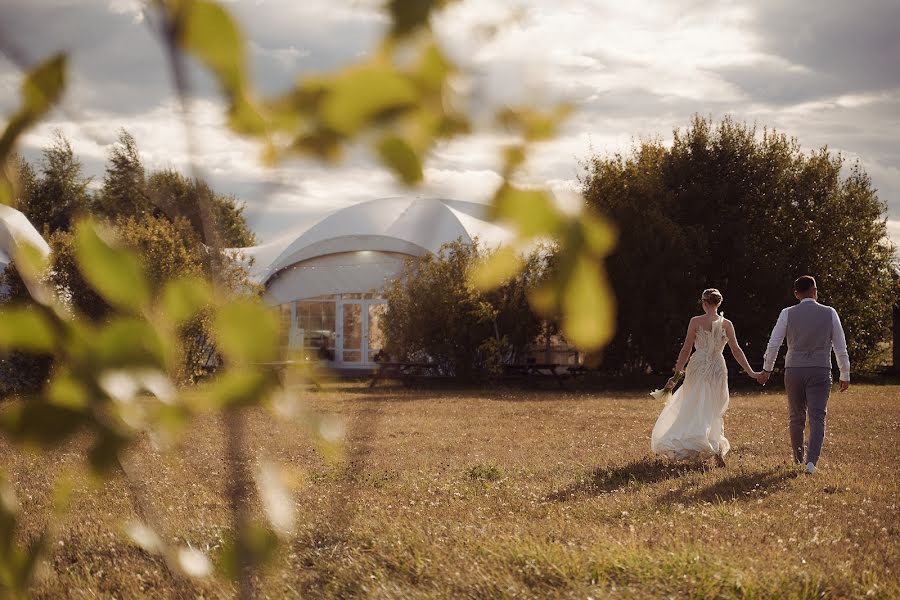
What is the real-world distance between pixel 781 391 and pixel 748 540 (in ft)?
62.5

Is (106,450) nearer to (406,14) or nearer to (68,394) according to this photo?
(68,394)

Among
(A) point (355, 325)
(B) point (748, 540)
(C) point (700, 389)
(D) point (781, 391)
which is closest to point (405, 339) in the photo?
(A) point (355, 325)

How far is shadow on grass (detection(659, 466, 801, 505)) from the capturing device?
287 inches

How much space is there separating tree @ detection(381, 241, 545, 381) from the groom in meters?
15.4

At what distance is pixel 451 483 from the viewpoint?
8078mm

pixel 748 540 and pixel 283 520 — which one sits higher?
pixel 283 520

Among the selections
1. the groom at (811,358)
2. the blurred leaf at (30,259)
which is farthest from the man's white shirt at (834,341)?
the blurred leaf at (30,259)

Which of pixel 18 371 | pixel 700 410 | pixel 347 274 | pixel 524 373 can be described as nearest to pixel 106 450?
pixel 700 410

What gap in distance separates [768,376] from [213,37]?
9.24 meters

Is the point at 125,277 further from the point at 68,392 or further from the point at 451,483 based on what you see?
the point at 451,483

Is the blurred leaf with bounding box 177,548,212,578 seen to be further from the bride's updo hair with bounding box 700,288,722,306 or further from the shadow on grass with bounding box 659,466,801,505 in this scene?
the bride's updo hair with bounding box 700,288,722,306

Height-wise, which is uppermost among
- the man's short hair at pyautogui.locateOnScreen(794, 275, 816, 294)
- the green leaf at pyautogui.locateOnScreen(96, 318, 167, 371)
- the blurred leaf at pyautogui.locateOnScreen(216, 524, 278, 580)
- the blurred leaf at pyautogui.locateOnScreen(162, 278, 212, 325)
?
the man's short hair at pyautogui.locateOnScreen(794, 275, 816, 294)

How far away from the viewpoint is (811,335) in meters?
8.79

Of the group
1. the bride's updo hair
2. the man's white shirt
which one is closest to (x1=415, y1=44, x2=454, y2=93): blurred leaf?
the man's white shirt
